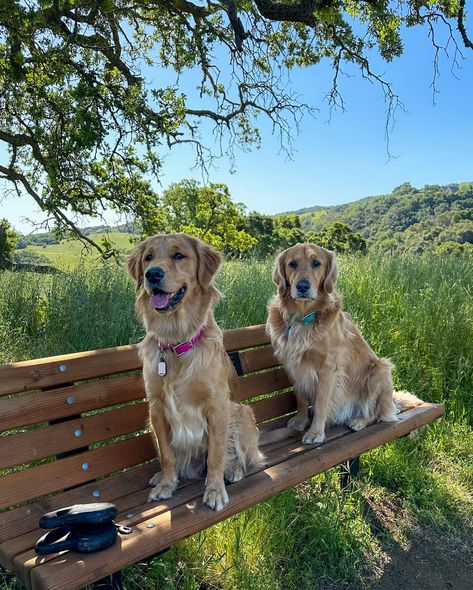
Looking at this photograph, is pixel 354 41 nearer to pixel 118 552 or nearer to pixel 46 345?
pixel 46 345

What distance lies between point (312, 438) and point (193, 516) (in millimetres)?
1197

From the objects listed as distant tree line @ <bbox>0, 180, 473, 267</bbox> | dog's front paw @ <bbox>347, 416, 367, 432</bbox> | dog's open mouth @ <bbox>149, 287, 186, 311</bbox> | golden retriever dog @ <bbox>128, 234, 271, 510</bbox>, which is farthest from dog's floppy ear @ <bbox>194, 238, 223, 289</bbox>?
distant tree line @ <bbox>0, 180, 473, 267</bbox>

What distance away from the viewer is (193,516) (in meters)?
2.15

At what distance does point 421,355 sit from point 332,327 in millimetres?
1987

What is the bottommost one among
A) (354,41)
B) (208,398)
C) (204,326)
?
(208,398)

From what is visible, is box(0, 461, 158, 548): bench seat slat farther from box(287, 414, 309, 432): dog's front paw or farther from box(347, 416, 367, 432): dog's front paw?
box(347, 416, 367, 432): dog's front paw

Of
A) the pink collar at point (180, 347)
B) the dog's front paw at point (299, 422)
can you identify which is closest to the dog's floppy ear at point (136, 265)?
the pink collar at point (180, 347)

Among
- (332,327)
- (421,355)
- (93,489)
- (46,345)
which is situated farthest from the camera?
(421,355)

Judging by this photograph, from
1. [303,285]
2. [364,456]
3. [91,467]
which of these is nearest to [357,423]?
[364,456]

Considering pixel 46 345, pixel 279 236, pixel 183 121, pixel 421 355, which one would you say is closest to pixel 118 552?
pixel 46 345

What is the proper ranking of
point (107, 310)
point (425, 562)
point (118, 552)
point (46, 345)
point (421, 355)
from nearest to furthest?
point (118, 552) → point (425, 562) → point (46, 345) → point (107, 310) → point (421, 355)

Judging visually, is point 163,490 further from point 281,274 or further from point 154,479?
point 281,274

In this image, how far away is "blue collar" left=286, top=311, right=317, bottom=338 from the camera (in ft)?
11.2

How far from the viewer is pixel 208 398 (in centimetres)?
245
